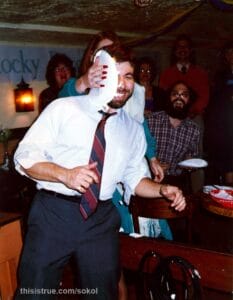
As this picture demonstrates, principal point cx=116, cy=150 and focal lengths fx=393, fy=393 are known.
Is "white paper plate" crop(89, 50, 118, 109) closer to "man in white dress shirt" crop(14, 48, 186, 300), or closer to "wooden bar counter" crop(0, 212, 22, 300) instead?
"man in white dress shirt" crop(14, 48, 186, 300)

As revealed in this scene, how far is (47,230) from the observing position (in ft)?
5.16

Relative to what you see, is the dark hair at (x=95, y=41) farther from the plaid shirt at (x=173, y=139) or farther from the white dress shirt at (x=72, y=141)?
the plaid shirt at (x=173, y=139)

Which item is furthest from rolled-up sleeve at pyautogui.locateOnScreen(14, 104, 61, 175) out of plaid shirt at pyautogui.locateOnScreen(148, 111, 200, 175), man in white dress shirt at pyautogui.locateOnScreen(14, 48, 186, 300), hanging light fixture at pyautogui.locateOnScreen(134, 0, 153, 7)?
plaid shirt at pyautogui.locateOnScreen(148, 111, 200, 175)

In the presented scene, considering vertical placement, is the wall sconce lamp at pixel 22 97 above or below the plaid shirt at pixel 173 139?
above

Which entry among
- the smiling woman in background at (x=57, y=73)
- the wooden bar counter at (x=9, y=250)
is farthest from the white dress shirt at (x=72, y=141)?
the smiling woman in background at (x=57, y=73)

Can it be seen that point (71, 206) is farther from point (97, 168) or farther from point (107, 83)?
point (107, 83)

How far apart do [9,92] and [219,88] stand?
8.93 feet

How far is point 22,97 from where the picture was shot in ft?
17.1

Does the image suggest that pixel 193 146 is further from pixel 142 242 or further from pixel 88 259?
pixel 88 259

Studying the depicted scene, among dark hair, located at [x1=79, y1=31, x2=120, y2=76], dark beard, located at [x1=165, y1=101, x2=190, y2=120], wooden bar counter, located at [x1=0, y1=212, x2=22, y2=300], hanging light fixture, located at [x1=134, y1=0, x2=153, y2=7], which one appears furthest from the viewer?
dark beard, located at [x1=165, y1=101, x2=190, y2=120]

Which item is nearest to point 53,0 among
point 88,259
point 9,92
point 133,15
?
point 133,15

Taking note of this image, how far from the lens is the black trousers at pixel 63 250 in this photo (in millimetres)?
1565

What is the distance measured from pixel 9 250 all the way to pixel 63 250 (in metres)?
0.73

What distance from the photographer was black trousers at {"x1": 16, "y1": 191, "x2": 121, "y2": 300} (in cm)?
157
